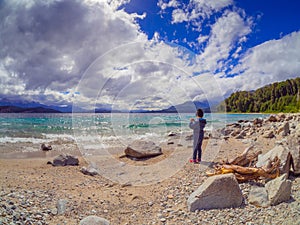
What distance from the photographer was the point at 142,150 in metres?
9.36

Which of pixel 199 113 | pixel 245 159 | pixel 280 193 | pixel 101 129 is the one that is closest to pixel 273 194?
pixel 280 193

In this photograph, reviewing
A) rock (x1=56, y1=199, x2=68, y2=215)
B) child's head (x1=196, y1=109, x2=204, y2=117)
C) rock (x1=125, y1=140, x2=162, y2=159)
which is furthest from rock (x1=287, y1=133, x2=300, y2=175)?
rock (x1=125, y1=140, x2=162, y2=159)

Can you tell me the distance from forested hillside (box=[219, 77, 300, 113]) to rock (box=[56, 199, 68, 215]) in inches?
3816

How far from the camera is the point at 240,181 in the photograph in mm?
4730

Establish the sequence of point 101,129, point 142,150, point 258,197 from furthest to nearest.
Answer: point 101,129
point 142,150
point 258,197

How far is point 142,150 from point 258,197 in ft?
19.5

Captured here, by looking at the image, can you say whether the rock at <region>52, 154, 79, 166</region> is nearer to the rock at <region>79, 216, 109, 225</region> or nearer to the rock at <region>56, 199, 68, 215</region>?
the rock at <region>56, 199, 68, 215</region>

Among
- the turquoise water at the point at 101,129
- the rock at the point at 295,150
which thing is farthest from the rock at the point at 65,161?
the rock at the point at 295,150

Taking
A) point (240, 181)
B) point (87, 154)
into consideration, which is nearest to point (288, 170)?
point (240, 181)

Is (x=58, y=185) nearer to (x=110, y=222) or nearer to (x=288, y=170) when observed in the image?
(x=110, y=222)

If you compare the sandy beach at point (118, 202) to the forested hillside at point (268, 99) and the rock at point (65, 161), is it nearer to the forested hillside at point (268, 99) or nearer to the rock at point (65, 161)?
the rock at point (65, 161)

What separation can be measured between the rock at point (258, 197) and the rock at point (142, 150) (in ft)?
18.4

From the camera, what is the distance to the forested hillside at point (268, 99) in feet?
293

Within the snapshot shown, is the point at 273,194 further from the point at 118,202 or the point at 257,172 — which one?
the point at 118,202
